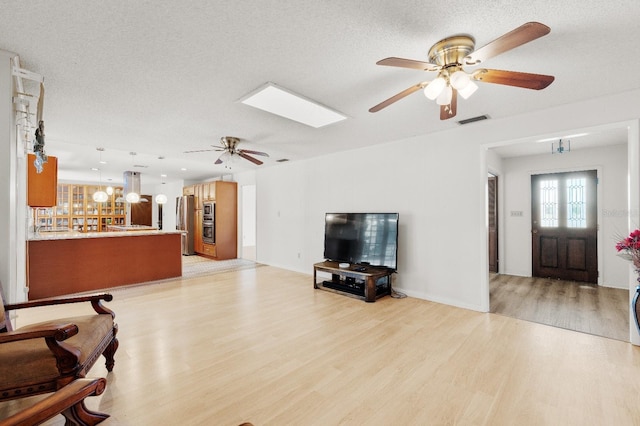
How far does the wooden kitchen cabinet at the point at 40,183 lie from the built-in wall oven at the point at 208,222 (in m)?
4.52

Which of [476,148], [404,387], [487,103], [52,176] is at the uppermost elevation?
[487,103]

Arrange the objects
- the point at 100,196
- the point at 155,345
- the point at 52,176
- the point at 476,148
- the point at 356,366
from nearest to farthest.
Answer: the point at 356,366, the point at 155,345, the point at 52,176, the point at 476,148, the point at 100,196

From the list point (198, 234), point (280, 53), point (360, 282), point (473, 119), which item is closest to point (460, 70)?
Answer: point (280, 53)

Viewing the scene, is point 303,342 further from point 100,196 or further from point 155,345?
point 100,196

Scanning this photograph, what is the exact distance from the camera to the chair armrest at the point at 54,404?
980 mm

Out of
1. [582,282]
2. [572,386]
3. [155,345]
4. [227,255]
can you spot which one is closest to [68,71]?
[155,345]

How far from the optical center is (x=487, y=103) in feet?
10.3

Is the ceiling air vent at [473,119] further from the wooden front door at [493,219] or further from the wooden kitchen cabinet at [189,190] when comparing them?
the wooden kitchen cabinet at [189,190]

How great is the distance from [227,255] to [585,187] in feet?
26.3

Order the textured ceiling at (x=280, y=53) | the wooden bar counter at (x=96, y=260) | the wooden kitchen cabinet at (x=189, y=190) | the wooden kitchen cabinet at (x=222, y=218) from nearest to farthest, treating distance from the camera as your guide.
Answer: the textured ceiling at (x=280, y=53), the wooden bar counter at (x=96, y=260), the wooden kitchen cabinet at (x=222, y=218), the wooden kitchen cabinet at (x=189, y=190)

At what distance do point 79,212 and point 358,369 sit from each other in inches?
473

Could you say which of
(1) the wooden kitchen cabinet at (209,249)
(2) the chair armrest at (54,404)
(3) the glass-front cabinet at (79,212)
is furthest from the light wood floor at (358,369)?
(3) the glass-front cabinet at (79,212)

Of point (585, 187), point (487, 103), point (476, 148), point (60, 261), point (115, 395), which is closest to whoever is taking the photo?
point (115, 395)

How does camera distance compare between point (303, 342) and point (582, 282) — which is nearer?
point (303, 342)
